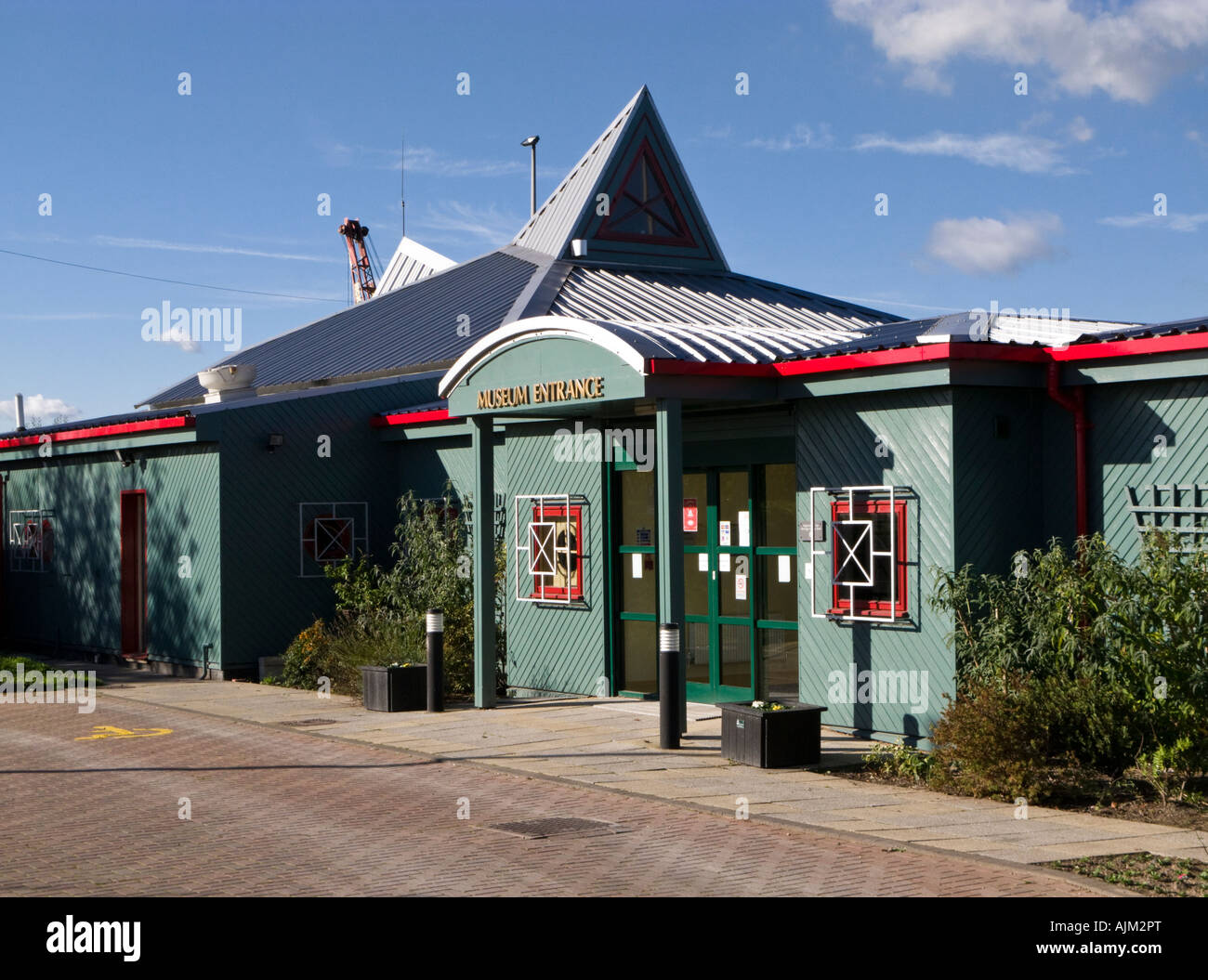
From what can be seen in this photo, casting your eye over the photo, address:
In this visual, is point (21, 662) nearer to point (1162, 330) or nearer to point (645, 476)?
point (645, 476)

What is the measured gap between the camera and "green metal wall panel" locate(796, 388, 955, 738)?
12914mm

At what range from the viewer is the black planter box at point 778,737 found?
40.7 ft

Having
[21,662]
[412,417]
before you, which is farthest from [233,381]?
[21,662]

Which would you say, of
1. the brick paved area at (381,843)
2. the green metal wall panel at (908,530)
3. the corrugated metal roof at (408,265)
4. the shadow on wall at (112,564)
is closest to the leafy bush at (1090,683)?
the green metal wall panel at (908,530)

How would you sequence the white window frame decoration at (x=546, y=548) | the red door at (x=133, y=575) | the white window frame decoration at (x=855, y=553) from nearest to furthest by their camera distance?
the white window frame decoration at (x=855, y=553) → the white window frame decoration at (x=546, y=548) → the red door at (x=133, y=575)

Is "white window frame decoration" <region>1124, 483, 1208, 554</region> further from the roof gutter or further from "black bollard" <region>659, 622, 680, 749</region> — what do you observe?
"black bollard" <region>659, 622, 680, 749</region>

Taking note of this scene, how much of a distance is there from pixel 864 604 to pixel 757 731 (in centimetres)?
198

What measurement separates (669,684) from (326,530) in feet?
30.8

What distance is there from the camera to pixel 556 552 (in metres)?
17.7

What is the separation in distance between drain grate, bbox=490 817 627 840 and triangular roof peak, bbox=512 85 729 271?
18.0 meters

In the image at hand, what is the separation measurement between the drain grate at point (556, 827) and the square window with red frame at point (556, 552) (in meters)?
7.14

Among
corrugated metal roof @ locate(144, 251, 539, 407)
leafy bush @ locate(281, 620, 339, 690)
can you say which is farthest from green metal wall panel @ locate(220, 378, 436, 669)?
corrugated metal roof @ locate(144, 251, 539, 407)
